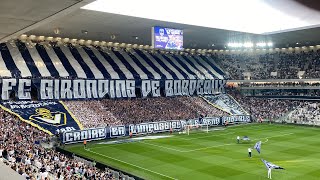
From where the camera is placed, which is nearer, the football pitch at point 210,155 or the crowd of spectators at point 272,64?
the football pitch at point 210,155

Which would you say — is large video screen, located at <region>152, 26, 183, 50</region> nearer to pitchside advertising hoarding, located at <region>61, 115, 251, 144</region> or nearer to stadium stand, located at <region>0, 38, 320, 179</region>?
pitchside advertising hoarding, located at <region>61, 115, 251, 144</region>

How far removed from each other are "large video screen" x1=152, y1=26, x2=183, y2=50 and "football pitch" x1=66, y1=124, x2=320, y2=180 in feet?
32.0

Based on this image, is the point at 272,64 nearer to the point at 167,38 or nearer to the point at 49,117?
the point at 167,38

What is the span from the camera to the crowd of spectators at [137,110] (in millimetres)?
39750

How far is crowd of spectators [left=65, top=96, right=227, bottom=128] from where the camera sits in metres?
39.8

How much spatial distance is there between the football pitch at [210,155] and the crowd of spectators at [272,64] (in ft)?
61.9

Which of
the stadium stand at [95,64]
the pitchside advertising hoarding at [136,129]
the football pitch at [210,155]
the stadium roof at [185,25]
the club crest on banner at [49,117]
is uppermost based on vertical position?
the stadium roof at [185,25]

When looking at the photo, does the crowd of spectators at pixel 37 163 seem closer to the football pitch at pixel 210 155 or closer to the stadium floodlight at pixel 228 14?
the football pitch at pixel 210 155

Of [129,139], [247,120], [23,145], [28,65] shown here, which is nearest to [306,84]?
[247,120]

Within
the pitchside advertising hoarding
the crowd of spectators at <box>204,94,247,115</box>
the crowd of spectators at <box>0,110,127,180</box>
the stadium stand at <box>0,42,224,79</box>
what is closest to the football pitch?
the pitchside advertising hoarding

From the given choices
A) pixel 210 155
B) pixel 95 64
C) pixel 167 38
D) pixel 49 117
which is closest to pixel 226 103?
pixel 95 64

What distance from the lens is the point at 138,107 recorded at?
45.5 meters

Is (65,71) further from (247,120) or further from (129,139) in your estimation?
(247,120)

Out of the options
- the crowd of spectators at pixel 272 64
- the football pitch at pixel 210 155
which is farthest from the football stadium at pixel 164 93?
the crowd of spectators at pixel 272 64
